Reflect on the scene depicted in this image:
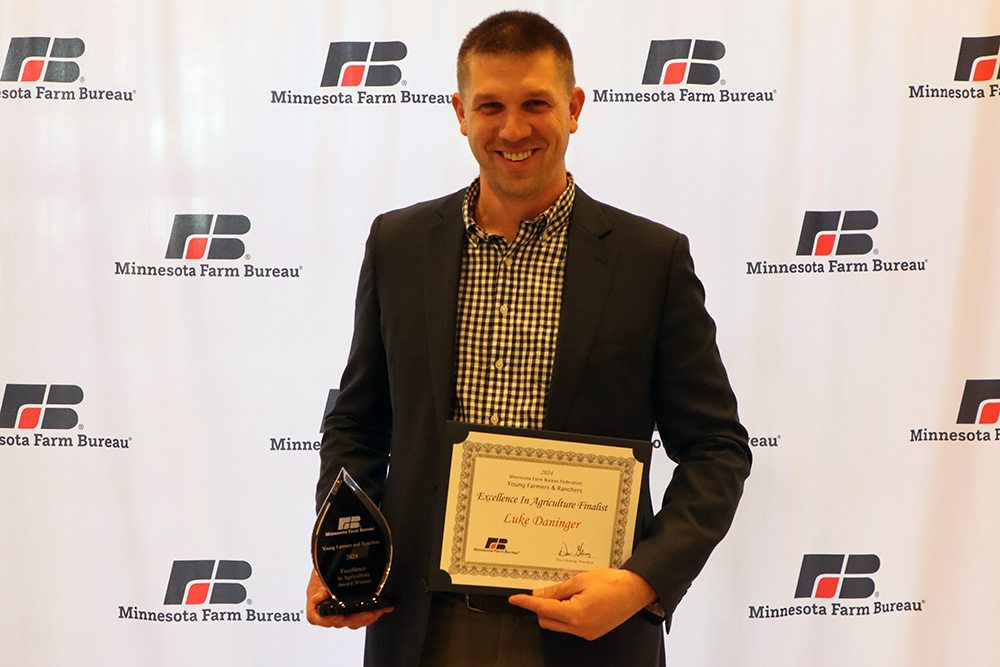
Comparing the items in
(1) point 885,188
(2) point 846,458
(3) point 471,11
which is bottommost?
(2) point 846,458

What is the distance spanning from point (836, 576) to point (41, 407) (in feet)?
9.36

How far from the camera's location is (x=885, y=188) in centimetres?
323

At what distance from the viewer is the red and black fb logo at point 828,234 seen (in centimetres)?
322

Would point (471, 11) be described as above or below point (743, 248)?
above

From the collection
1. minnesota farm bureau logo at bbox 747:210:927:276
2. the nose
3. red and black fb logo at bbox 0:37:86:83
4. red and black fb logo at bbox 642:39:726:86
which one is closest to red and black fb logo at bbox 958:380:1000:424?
minnesota farm bureau logo at bbox 747:210:927:276

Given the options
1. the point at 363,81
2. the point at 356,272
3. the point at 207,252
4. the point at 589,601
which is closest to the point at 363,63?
the point at 363,81

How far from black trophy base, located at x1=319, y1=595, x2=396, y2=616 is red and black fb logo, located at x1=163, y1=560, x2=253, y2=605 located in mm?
1848

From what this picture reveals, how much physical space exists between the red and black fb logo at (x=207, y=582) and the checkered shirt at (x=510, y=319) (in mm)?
1958

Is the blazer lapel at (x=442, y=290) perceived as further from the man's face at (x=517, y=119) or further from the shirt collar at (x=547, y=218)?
the man's face at (x=517, y=119)

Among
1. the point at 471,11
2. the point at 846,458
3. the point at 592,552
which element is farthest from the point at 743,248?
the point at 592,552

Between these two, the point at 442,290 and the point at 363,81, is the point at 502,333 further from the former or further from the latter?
the point at 363,81

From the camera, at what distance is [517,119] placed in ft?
5.36

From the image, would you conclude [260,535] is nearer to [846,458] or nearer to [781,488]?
[781,488]

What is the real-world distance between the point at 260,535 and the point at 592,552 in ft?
6.63
